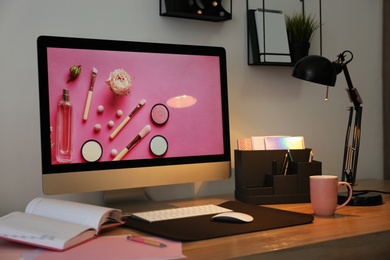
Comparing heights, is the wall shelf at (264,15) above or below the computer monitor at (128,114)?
above

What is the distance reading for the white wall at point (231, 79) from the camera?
1444 millimetres

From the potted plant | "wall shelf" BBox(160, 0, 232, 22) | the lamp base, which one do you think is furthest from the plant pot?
the lamp base

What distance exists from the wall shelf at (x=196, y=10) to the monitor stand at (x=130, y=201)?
1.91 ft

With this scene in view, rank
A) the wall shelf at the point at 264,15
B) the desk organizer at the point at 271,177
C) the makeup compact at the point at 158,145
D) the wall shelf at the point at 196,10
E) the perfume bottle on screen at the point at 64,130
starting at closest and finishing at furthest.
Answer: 1. the perfume bottle on screen at the point at 64,130
2. the makeup compact at the point at 158,145
3. the desk organizer at the point at 271,177
4. the wall shelf at the point at 196,10
5. the wall shelf at the point at 264,15

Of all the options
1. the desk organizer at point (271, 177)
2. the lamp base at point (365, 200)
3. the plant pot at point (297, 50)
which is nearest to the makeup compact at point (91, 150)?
the desk organizer at point (271, 177)

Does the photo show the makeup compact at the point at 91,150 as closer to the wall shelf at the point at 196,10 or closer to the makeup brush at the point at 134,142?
the makeup brush at the point at 134,142

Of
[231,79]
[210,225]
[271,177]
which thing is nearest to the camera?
[210,225]

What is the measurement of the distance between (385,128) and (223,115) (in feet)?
3.29

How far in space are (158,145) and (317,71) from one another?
19.4 inches

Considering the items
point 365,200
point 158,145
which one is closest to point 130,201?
point 158,145

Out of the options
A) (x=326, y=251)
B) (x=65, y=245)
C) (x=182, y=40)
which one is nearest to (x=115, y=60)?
(x=182, y=40)

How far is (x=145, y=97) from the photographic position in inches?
54.8

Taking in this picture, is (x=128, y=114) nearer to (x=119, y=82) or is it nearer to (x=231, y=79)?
(x=119, y=82)

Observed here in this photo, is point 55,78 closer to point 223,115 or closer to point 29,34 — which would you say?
point 29,34
